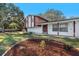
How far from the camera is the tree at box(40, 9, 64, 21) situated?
14.8 ft

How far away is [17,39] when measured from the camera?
455 centimetres

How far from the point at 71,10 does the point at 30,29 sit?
0.92 metres

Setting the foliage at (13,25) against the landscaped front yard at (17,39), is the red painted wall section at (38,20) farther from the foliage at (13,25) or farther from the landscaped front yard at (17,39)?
the foliage at (13,25)

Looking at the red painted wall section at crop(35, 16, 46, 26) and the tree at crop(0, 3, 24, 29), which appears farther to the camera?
the red painted wall section at crop(35, 16, 46, 26)

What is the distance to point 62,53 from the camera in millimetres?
4508

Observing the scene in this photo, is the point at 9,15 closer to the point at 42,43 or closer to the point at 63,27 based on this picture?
the point at 42,43

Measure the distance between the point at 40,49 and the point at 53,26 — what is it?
0.54m

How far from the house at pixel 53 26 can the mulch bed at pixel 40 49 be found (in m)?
0.23

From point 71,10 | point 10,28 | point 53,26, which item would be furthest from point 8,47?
point 71,10

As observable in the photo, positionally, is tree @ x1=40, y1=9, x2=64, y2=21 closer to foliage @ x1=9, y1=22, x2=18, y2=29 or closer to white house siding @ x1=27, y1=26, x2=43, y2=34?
white house siding @ x1=27, y1=26, x2=43, y2=34

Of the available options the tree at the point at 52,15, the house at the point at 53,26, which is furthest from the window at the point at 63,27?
the tree at the point at 52,15

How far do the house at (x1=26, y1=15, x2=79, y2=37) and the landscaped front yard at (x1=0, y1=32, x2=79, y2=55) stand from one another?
4.2 inches

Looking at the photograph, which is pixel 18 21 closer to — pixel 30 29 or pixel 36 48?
pixel 30 29

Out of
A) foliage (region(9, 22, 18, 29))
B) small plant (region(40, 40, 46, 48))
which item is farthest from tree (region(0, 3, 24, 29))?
small plant (region(40, 40, 46, 48))
